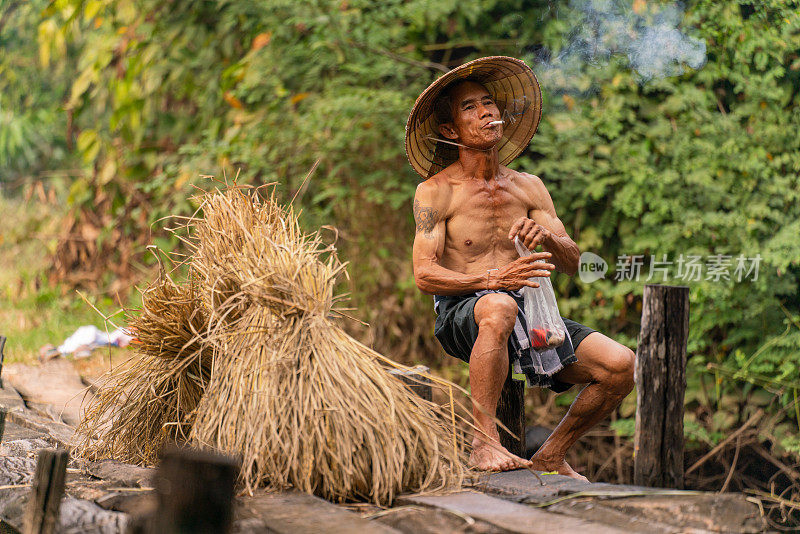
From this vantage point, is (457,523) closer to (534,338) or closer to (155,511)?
(155,511)

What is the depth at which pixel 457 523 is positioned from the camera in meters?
2.25

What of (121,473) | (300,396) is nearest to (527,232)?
(300,396)

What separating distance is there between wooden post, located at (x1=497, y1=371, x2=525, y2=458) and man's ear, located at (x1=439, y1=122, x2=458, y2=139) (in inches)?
41.0

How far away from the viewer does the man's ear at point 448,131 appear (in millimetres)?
3434

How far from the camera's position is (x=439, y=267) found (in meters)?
3.24

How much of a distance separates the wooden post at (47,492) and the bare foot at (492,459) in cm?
142

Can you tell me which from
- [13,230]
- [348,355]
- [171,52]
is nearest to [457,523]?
[348,355]

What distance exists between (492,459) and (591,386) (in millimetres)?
597

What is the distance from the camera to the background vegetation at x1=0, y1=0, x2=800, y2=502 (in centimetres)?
527

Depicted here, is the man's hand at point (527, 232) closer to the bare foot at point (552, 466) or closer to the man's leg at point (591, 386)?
the man's leg at point (591, 386)

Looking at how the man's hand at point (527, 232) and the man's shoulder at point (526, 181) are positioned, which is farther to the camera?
the man's shoulder at point (526, 181)

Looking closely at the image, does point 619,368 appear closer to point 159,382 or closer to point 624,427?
point 159,382

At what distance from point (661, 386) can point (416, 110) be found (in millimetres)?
1472

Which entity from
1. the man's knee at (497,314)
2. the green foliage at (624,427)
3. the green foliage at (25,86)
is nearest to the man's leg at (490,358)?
the man's knee at (497,314)
